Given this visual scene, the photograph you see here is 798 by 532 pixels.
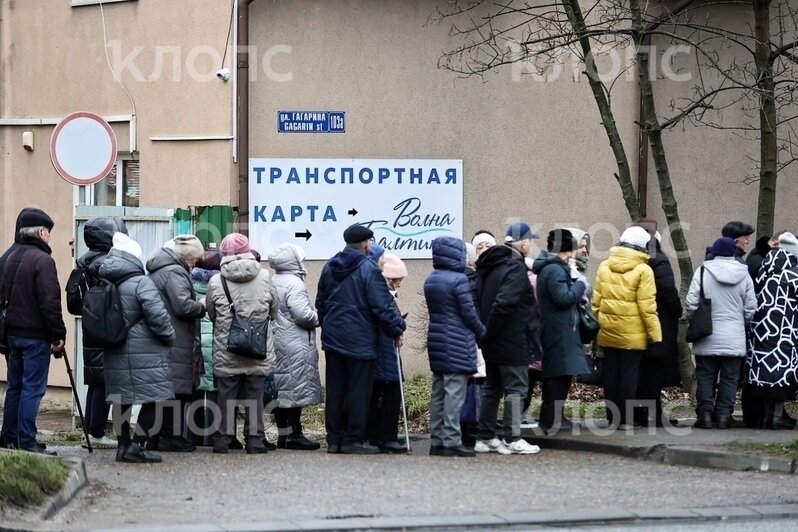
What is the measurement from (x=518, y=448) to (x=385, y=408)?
3.80ft

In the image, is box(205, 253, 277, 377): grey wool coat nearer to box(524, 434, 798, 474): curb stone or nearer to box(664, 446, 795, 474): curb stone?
box(524, 434, 798, 474): curb stone

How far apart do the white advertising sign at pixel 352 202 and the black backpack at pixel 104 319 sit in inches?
227

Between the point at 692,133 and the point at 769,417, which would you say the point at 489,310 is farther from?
the point at 692,133

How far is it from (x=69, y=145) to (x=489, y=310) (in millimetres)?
4349

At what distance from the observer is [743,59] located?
1725 cm

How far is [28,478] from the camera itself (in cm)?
856

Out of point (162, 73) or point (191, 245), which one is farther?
point (162, 73)

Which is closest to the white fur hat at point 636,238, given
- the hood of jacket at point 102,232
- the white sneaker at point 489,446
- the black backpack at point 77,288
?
the white sneaker at point 489,446

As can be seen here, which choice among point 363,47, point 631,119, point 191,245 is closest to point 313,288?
point 363,47

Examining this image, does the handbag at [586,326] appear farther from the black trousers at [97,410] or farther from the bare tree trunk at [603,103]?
the black trousers at [97,410]

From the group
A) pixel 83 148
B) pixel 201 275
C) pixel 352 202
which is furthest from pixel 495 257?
pixel 352 202

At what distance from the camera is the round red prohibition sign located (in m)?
13.0

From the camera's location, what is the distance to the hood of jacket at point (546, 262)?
1198cm

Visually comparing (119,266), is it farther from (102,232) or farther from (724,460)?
(724,460)
